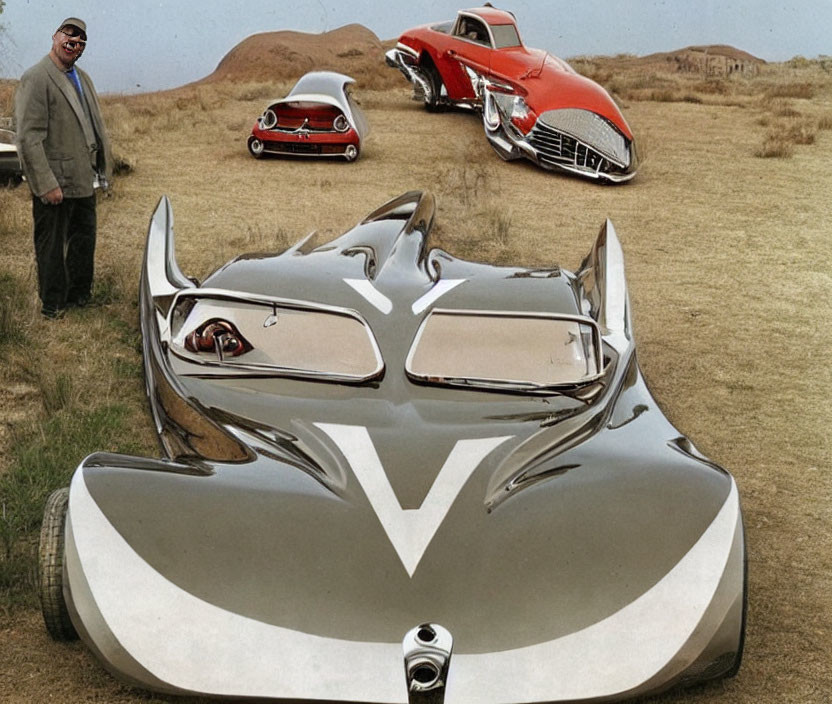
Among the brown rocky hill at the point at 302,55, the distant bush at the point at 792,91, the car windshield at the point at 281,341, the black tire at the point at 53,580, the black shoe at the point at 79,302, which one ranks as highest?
the car windshield at the point at 281,341

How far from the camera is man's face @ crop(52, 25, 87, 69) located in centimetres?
745

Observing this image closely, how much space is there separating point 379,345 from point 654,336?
4094 mm

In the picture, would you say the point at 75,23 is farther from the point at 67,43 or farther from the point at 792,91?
the point at 792,91

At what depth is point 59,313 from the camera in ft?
26.0

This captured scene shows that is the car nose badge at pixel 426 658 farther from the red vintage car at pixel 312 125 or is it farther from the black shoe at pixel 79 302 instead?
the red vintage car at pixel 312 125

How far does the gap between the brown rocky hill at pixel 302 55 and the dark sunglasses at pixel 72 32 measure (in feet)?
58.6

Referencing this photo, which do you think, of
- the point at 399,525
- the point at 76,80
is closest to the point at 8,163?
the point at 76,80

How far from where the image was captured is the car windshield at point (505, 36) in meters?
16.2

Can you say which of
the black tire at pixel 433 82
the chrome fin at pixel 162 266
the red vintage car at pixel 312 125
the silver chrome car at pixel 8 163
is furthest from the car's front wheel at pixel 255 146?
the chrome fin at pixel 162 266

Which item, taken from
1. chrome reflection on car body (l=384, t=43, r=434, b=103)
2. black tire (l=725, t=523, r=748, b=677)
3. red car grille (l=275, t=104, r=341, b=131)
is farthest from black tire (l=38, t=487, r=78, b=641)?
chrome reflection on car body (l=384, t=43, r=434, b=103)

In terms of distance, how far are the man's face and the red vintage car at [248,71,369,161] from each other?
7.20 meters

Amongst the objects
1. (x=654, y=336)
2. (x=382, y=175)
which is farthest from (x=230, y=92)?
(x=654, y=336)

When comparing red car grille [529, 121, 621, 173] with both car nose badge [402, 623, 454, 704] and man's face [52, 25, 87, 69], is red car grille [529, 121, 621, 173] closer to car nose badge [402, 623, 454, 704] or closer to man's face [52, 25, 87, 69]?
man's face [52, 25, 87, 69]

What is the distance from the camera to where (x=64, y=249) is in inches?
307
